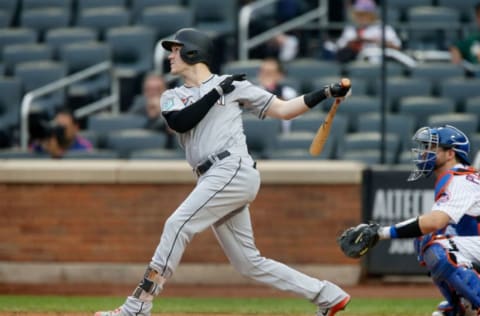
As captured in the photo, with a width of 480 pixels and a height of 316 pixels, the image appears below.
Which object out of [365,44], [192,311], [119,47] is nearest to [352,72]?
[365,44]

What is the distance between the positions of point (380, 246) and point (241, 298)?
5.67 ft

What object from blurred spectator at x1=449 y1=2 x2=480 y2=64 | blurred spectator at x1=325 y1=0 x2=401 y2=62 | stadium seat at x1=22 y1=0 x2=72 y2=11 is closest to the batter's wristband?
blurred spectator at x1=325 y1=0 x2=401 y2=62

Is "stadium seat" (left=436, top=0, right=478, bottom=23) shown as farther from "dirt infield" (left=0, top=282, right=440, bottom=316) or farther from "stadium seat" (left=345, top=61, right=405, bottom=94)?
"dirt infield" (left=0, top=282, right=440, bottom=316)

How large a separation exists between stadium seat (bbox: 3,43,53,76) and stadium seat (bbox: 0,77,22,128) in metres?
0.70

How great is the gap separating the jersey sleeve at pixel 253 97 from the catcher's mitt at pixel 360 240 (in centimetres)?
95

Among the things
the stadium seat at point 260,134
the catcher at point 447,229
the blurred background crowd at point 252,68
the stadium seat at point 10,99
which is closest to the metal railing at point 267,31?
the blurred background crowd at point 252,68

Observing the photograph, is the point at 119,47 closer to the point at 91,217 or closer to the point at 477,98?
the point at 91,217

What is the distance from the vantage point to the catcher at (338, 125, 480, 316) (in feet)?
23.3

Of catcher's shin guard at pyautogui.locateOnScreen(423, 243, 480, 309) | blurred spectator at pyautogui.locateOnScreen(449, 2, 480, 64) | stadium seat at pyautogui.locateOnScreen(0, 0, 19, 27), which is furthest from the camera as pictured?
stadium seat at pyautogui.locateOnScreen(0, 0, 19, 27)

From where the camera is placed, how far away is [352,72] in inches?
525

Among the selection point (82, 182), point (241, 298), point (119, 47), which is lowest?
point (241, 298)

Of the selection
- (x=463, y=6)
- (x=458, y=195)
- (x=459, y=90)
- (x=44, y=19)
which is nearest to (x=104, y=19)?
(x=44, y=19)

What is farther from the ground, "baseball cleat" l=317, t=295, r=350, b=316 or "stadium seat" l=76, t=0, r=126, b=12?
"stadium seat" l=76, t=0, r=126, b=12

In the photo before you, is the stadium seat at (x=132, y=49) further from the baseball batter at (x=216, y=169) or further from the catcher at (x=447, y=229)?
the catcher at (x=447, y=229)
